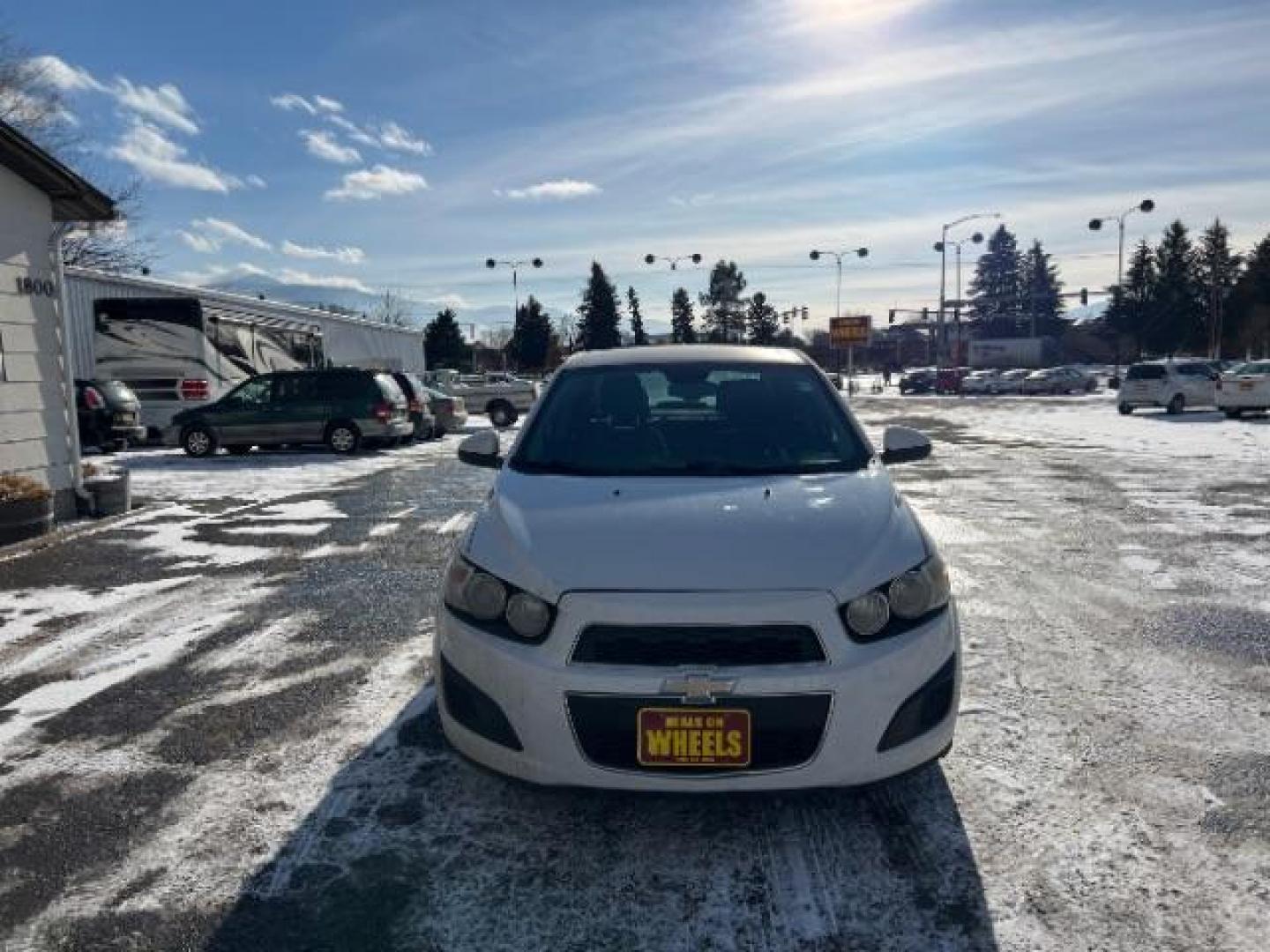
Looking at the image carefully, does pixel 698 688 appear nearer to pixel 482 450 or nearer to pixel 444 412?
pixel 482 450

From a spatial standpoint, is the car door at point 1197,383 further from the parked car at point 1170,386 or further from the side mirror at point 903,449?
the side mirror at point 903,449

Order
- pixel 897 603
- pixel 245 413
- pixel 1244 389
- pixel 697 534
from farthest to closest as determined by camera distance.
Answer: pixel 1244 389, pixel 245 413, pixel 697 534, pixel 897 603

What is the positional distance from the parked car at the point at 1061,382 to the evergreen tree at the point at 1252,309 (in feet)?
99.7

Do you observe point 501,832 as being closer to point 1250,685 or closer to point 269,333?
point 1250,685

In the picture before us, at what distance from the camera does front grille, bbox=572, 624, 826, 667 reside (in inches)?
105

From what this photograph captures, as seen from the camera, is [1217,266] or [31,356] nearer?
[31,356]

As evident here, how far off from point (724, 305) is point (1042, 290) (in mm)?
40080

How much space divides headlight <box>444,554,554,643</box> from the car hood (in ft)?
0.13

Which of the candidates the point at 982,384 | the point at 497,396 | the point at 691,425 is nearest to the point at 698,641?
the point at 691,425

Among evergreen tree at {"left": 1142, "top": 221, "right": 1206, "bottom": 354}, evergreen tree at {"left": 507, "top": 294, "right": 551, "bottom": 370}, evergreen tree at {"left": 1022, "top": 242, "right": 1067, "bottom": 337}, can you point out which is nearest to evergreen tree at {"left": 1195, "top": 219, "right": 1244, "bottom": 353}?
evergreen tree at {"left": 1142, "top": 221, "right": 1206, "bottom": 354}

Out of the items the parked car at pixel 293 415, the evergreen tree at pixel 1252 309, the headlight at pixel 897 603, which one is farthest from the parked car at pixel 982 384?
the headlight at pixel 897 603

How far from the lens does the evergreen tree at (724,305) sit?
10456 cm

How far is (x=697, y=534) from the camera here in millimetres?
3031

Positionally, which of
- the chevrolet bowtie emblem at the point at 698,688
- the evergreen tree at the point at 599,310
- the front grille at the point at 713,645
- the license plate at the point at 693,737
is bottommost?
the license plate at the point at 693,737
